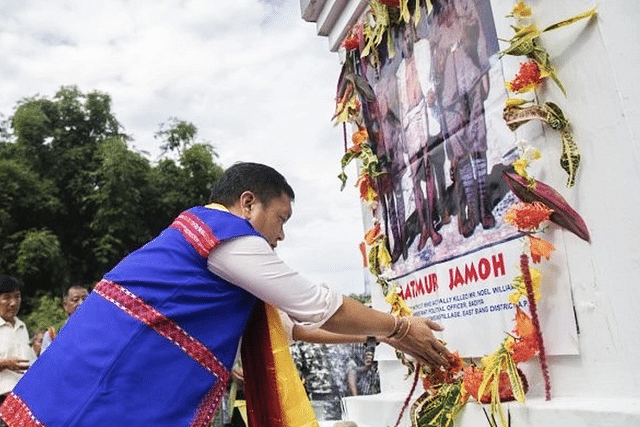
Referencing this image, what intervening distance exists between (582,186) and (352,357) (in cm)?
556

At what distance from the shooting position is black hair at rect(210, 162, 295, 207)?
1.94 meters

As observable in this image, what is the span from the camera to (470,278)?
213 centimetres

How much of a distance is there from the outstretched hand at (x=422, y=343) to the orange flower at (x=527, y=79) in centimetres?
78

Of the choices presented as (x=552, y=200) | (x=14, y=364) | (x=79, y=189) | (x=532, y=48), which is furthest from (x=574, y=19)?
(x=79, y=189)

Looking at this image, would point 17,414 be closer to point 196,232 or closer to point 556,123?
point 196,232

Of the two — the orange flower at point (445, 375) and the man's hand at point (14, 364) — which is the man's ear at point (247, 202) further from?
the man's hand at point (14, 364)

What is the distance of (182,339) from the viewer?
1.67 meters

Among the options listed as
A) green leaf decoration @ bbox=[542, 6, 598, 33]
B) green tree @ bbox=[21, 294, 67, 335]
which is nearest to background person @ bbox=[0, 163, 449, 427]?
green leaf decoration @ bbox=[542, 6, 598, 33]

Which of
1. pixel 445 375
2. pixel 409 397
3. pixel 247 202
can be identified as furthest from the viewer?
pixel 409 397

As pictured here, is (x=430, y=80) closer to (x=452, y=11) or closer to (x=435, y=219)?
(x=452, y=11)

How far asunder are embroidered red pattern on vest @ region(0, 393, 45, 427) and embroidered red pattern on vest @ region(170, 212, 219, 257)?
2.05ft

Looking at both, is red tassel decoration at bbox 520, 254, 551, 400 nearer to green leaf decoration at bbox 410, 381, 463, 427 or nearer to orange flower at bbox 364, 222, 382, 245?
green leaf decoration at bbox 410, 381, 463, 427

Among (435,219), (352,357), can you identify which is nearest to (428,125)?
(435,219)

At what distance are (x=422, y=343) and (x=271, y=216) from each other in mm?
643
